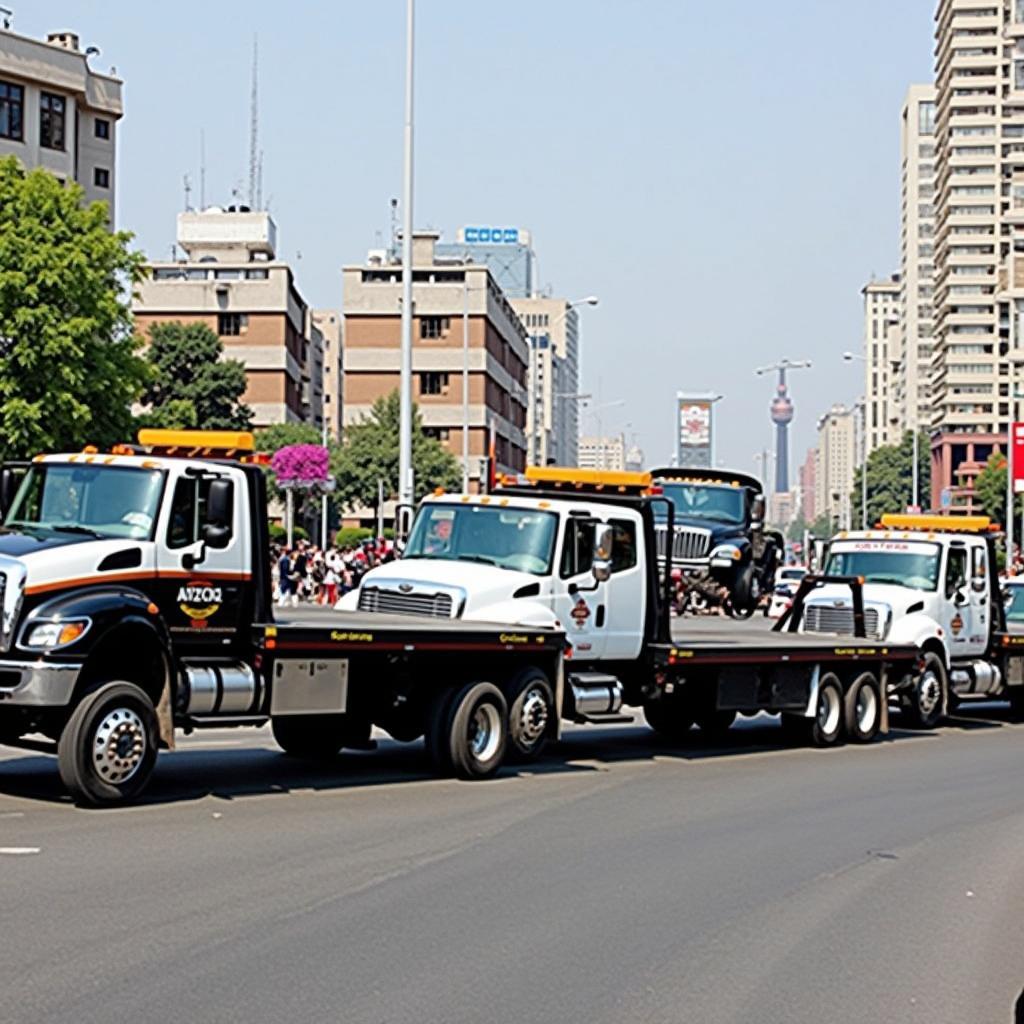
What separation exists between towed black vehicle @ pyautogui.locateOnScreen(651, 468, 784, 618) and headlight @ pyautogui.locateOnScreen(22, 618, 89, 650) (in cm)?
2135

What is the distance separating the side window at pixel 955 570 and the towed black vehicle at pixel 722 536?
947 centimetres

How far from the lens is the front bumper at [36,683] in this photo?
12305mm

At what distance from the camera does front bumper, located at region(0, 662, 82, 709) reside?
1230 cm

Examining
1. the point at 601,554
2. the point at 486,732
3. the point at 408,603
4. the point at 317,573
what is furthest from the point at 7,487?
the point at 317,573

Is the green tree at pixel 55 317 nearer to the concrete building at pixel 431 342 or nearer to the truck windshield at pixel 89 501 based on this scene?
the truck windshield at pixel 89 501

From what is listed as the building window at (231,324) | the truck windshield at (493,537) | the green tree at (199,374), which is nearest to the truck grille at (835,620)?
the truck windshield at (493,537)

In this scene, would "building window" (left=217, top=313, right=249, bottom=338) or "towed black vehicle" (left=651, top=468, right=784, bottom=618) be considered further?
"building window" (left=217, top=313, right=249, bottom=338)

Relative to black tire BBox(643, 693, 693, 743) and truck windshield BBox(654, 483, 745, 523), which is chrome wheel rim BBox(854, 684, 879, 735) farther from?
truck windshield BBox(654, 483, 745, 523)

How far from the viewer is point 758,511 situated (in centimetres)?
3566

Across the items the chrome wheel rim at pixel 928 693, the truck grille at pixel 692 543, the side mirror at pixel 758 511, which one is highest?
the side mirror at pixel 758 511

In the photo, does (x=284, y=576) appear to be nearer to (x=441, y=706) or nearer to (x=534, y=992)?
(x=441, y=706)

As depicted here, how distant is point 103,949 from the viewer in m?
8.39

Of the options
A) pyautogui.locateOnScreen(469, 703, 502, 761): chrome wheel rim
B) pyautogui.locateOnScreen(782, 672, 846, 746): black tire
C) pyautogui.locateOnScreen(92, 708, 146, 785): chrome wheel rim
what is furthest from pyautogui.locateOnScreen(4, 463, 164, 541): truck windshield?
pyautogui.locateOnScreen(782, 672, 846, 746): black tire

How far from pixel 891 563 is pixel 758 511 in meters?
11.5
